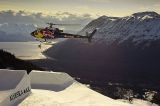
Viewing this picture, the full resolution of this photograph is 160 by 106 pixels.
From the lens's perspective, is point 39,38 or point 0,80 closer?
point 0,80

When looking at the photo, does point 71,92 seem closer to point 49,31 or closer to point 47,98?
point 47,98

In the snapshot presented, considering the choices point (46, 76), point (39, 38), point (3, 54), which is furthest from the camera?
point (3, 54)

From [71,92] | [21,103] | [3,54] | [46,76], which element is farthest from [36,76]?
[3,54]

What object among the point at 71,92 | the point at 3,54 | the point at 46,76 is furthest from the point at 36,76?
the point at 3,54

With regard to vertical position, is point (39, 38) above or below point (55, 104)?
above

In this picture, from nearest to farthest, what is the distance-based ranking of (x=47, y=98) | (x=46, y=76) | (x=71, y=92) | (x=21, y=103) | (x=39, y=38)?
(x=21, y=103), (x=47, y=98), (x=71, y=92), (x=46, y=76), (x=39, y=38)

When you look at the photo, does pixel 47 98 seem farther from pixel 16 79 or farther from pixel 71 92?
pixel 71 92
